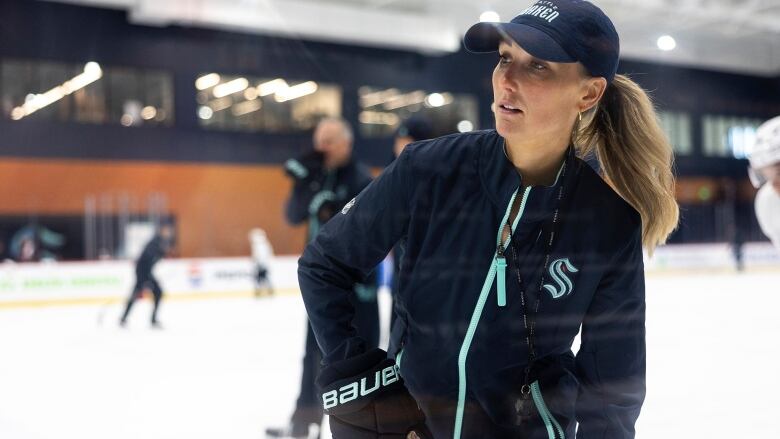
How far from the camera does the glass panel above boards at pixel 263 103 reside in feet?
46.5

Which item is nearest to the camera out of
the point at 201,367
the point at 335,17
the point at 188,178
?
the point at 201,367

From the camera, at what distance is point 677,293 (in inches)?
336

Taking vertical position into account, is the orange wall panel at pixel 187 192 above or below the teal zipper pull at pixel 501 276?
above

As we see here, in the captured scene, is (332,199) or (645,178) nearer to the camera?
(645,178)

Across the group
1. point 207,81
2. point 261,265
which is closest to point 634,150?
point 261,265

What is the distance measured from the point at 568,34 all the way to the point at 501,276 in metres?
0.33

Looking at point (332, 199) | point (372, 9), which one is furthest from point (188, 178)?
point (332, 199)

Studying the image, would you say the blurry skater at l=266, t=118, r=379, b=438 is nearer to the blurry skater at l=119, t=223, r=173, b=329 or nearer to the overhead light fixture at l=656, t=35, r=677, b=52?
the overhead light fixture at l=656, t=35, r=677, b=52

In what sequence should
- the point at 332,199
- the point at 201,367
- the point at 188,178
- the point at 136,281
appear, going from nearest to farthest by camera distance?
1. the point at 332,199
2. the point at 201,367
3. the point at 136,281
4. the point at 188,178

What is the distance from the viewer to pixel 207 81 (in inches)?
583

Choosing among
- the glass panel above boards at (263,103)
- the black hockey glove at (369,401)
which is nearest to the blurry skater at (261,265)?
the glass panel above boards at (263,103)

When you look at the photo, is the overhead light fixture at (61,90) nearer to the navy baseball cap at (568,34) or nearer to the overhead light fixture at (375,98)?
the overhead light fixture at (375,98)

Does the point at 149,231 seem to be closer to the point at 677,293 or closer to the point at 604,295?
the point at 677,293

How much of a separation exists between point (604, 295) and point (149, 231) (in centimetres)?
1306
